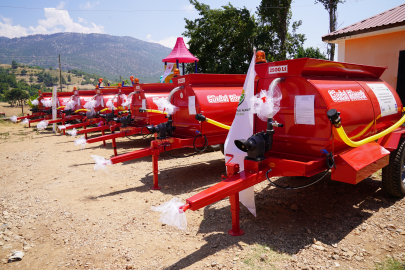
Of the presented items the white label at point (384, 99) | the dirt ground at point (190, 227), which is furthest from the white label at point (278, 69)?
the dirt ground at point (190, 227)

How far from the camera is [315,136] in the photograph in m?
3.27

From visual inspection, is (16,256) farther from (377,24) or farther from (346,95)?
(377,24)

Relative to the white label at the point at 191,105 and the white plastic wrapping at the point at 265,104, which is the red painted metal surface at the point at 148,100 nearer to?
the white label at the point at 191,105

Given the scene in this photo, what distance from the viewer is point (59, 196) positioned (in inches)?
196

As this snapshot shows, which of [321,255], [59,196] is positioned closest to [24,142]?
[59,196]

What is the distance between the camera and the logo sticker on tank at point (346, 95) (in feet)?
10.8

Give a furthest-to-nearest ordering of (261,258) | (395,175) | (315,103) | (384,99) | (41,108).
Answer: (41,108) → (384,99) → (395,175) → (315,103) → (261,258)

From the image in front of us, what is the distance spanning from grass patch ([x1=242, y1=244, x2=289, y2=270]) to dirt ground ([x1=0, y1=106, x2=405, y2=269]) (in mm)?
10

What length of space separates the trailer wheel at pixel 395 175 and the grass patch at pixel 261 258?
7.42ft

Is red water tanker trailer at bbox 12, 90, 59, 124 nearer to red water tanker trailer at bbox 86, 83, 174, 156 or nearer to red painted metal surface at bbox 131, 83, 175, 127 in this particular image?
red water tanker trailer at bbox 86, 83, 174, 156

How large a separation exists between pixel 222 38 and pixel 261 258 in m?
18.9

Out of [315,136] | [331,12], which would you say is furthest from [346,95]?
[331,12]

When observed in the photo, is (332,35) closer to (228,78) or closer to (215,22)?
(228,78)

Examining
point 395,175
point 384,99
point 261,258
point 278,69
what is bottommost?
point 261,258
